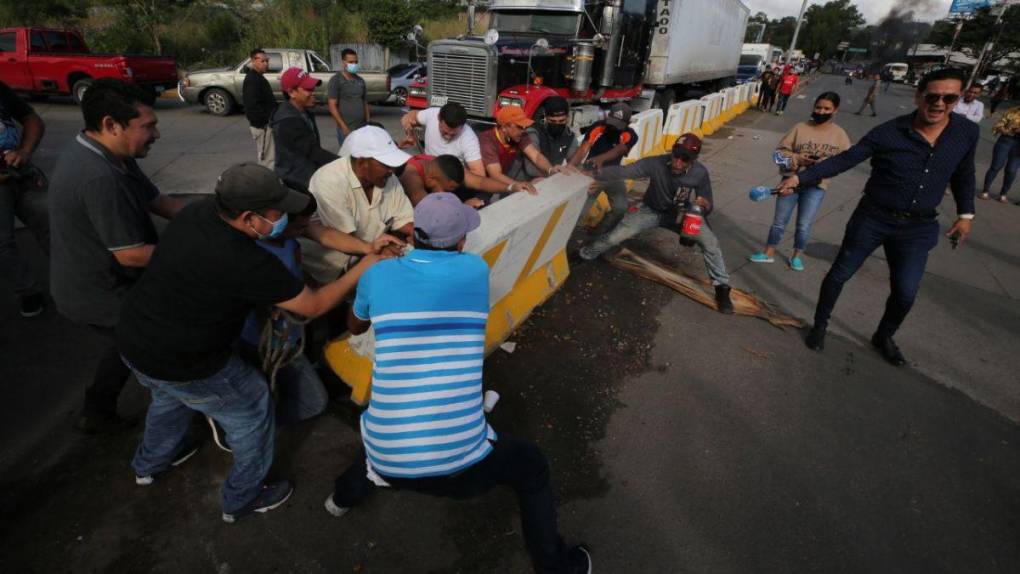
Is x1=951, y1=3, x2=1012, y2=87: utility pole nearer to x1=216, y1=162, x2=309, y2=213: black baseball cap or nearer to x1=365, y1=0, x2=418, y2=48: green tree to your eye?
x1=365, y1=0, x2=418, y2=48: green tree

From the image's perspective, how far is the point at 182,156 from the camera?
29.6 feet

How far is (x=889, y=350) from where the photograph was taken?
427 centimetres

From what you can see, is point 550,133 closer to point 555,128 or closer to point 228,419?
point 555,128

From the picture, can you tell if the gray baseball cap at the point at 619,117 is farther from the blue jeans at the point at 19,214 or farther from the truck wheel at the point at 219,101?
the truck wheel at the point at 219,101

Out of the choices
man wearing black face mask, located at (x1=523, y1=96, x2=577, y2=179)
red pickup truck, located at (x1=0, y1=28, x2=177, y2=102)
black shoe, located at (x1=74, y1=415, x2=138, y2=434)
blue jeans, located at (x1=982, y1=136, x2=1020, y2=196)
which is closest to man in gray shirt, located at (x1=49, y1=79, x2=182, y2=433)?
black shoe, located at (x1=74, y1=415, x2=138, y2=434)

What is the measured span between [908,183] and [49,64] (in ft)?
59.6

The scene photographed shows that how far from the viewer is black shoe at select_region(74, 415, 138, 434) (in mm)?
2932

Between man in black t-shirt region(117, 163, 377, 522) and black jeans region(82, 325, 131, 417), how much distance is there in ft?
2.18

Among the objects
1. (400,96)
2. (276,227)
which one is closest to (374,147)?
(276,227)

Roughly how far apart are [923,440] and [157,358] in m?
4.56

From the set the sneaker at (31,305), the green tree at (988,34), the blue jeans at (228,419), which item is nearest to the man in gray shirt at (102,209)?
the blue jeans at (228,419)

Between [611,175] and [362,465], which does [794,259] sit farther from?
[362,465]

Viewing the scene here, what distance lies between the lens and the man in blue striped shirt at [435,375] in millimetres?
1833

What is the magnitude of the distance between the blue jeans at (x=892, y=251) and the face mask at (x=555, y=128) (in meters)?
2.85
